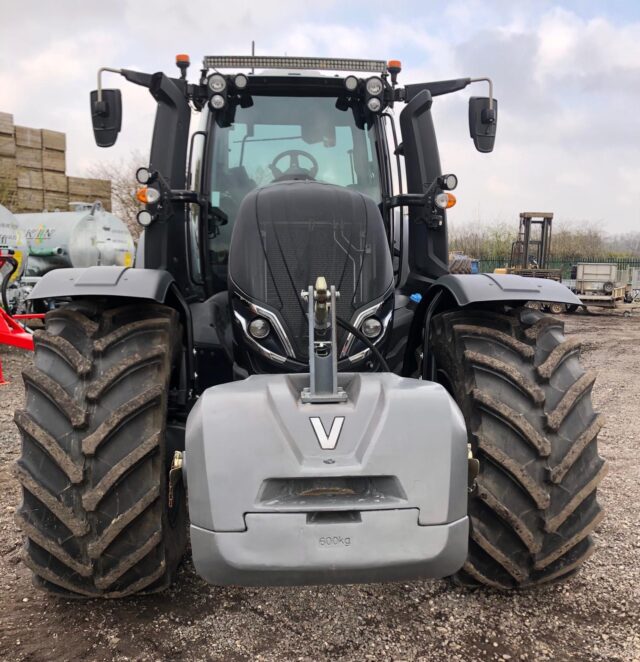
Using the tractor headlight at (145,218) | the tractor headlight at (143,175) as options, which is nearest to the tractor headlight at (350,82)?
the tractor headlight at (143,175)

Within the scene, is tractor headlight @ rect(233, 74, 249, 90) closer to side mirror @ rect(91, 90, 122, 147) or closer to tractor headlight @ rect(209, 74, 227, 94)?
tractor headlight @ rect(209, 74, 227, 94)

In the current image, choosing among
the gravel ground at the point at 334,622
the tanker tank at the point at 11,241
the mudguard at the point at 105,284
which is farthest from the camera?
the tanker tank at the point at 11,241

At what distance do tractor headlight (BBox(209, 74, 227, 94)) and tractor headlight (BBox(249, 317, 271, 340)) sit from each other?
4.66 ft

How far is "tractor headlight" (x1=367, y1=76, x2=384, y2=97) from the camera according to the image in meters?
3.32

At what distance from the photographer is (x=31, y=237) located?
1212 cm

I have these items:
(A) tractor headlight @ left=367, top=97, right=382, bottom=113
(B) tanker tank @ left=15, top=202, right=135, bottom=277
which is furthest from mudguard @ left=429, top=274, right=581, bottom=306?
(B) tanker tank @ left=15, top=202, right=135, bottom=277

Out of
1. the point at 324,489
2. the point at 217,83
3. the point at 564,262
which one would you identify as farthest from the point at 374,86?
the point at 564,262

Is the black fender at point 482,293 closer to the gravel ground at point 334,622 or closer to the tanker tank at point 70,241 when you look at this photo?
the gravel ground at point 334,622

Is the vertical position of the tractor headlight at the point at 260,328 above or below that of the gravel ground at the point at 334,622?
above

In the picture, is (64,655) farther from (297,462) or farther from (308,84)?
(308,84)

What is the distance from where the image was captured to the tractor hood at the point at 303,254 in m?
2.51

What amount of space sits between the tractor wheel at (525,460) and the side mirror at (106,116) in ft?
6.87

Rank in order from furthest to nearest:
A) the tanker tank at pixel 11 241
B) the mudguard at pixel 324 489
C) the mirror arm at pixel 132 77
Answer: the tanker tank at pixel 11 241 → the mirror arm at pixel 132 77 → the mudguard at pixel 324 489

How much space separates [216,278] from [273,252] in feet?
3.24
